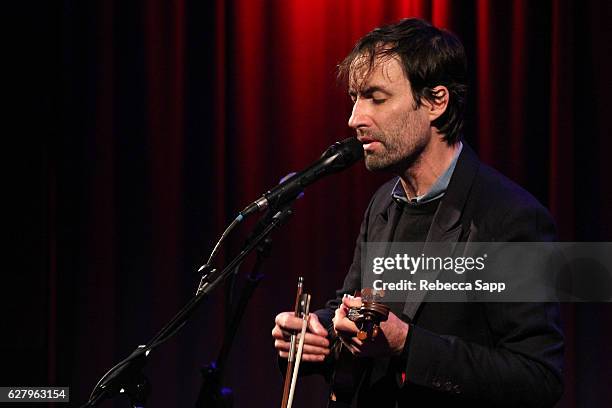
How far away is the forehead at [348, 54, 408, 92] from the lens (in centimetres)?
227

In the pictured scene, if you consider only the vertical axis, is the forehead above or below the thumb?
above

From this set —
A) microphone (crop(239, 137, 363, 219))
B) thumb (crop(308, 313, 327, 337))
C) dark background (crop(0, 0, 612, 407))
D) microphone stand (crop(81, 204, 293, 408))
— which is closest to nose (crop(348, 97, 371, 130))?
microphone (crop(239, 137, 363, 219))

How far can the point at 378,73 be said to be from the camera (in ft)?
7.47

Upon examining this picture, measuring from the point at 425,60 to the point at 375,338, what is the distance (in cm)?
92

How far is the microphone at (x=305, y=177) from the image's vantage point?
193 centimetres

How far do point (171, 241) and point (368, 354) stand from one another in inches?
88.6

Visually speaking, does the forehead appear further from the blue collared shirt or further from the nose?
the blue collared shirt

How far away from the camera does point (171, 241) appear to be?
3914 mm

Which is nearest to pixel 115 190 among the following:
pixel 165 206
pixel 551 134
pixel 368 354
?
pixel 165 206

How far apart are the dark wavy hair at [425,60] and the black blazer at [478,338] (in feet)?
0.45

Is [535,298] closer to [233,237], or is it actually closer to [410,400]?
[410,400]

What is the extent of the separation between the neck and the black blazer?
6 cm

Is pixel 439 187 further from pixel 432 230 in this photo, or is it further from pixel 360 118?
pixel 360 118

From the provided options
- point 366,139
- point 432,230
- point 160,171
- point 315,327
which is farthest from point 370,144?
point 160,171
